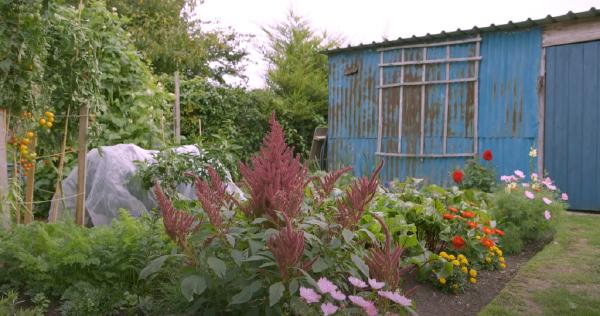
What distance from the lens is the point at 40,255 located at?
296cm

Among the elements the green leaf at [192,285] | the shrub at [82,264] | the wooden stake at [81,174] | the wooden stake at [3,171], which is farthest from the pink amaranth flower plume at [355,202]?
the wooden stake at [81,174]

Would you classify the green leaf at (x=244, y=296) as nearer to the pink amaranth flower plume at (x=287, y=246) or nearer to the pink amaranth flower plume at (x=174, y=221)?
the pink amaranth flower plume at (x=287, y=246)

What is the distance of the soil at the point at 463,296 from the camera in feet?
11.1

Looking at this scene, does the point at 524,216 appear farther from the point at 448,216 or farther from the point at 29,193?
the point at 29,193

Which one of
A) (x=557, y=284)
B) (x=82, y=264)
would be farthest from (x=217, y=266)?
(x=557, y=284)

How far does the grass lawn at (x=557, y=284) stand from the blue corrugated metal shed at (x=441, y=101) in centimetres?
331

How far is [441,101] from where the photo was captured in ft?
30.5

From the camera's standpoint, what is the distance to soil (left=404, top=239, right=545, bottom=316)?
11.1ft

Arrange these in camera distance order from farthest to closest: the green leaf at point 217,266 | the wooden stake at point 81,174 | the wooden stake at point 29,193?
the wooden stake at point 81,174
the wooden stake at point 29,193
the green leaf at point 217,266

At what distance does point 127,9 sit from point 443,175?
8.65m

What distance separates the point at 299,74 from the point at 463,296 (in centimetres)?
1230

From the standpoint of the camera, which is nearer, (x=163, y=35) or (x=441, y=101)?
(x=441, y=101)

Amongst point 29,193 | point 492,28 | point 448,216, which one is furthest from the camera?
point 492,28

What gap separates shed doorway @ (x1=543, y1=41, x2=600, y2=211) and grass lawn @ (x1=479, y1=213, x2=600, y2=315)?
249 centimetres
